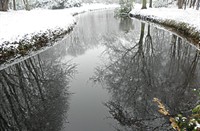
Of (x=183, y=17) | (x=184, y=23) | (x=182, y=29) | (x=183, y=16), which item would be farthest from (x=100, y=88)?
(x=183, y=16)

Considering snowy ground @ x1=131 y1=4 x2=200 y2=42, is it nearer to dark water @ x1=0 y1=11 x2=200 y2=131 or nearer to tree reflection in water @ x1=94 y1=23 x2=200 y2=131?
tree reflection in water @ x1=94 y1=23 x2=200 y2=131

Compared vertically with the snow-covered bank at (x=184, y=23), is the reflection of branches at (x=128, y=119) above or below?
below

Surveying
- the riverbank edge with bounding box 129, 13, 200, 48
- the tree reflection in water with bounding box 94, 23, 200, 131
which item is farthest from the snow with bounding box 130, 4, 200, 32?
the tree reflection in water with bounding box 94, 23, 200, 131

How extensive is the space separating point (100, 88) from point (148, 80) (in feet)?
7.13

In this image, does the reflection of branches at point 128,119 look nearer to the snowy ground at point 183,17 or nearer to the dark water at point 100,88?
the dark water at point 100,88

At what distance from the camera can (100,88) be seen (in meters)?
8.24

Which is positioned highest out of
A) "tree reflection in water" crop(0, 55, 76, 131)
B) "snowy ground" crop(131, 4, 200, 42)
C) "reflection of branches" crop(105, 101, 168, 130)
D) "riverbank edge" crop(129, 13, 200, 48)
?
"snowy ground" crop(131, 4, 200, 42)

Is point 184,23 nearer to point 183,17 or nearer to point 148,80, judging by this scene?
point 183,17

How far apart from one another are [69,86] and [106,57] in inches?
184

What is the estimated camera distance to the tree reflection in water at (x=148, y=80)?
19.4 feet

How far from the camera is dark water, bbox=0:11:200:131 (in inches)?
230

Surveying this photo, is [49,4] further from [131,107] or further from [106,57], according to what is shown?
[131,107]

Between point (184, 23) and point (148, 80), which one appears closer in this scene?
point (148, 80)

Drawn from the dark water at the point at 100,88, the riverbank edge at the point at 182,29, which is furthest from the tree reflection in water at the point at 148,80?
the riverbank edge at the point at 182,29
